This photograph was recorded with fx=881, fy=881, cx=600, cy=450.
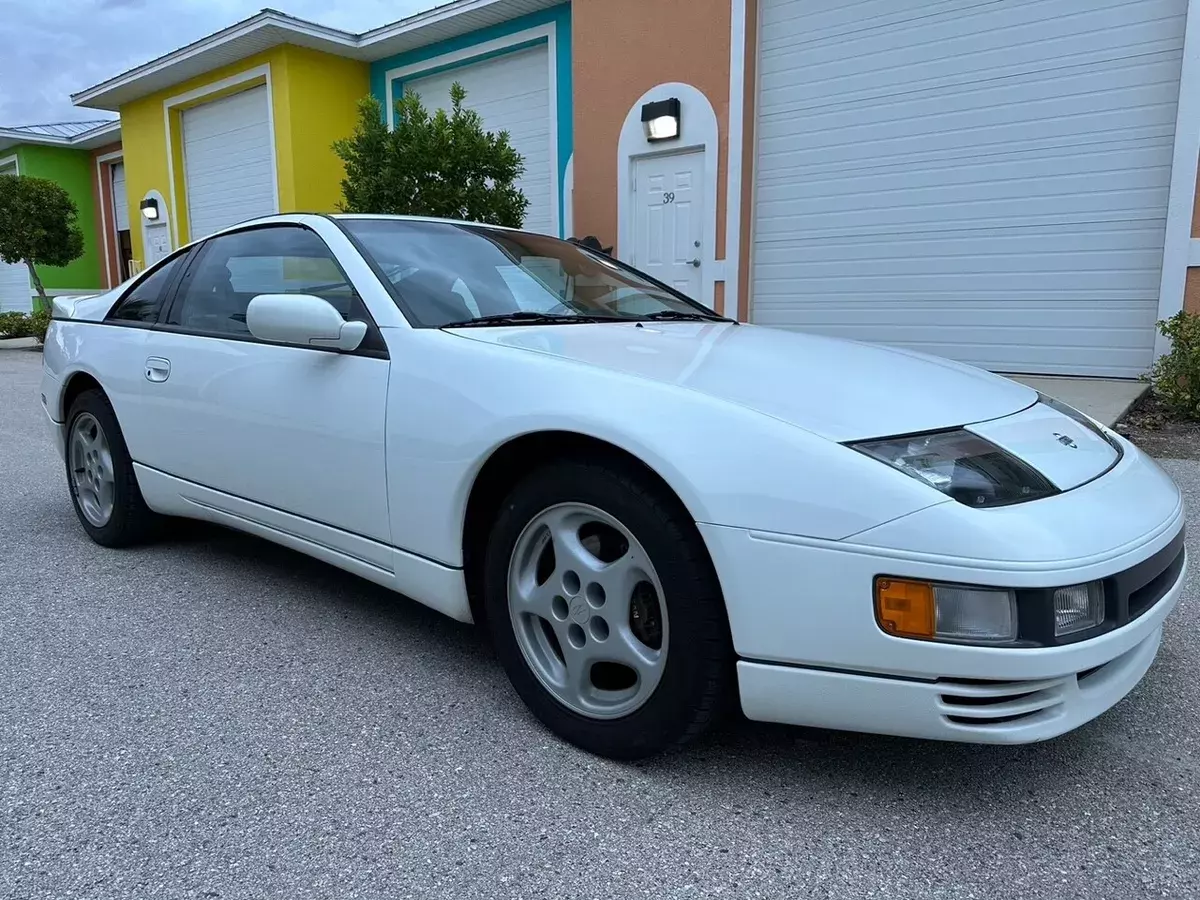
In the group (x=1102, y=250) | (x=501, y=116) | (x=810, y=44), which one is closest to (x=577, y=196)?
(x=501, y=116)

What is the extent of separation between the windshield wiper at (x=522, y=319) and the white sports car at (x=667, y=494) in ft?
0.04

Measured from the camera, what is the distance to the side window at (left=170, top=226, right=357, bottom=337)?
8.74 feet

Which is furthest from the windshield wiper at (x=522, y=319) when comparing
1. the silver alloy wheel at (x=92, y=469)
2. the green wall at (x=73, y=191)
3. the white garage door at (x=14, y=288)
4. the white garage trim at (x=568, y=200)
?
the white garage door at (x=14, y=288)

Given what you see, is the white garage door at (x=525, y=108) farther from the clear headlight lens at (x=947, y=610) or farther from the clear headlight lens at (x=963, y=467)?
the clear headlight lens at (x=947, y=610)

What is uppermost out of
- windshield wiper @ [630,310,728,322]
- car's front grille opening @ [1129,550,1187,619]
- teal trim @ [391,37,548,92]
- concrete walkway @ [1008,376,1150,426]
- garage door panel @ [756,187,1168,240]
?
teal trim @ [391,37,548,92]

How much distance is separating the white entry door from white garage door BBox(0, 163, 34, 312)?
18.8m

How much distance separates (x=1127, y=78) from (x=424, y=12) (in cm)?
790

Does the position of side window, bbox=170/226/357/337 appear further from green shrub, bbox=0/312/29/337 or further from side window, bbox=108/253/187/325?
green shrub, bbox=0/312/29/337

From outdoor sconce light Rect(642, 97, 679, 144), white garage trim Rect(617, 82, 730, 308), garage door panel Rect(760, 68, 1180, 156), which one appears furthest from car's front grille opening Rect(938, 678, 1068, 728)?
outdoor sconce light Rect(642, 97, 679, 144)

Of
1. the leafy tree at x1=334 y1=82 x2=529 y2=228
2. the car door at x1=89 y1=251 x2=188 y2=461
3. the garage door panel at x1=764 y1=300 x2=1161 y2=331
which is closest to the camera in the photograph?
the car door at x1=89 y1=251 x2=188 y2=461

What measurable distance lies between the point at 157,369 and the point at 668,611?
227cm

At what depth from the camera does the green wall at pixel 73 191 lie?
20.0 meters

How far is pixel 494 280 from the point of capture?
2654 mm

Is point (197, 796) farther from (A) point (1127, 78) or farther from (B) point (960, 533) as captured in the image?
(A) point (1127, 78)
